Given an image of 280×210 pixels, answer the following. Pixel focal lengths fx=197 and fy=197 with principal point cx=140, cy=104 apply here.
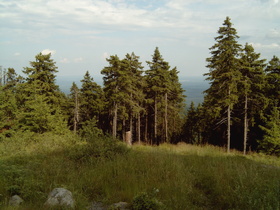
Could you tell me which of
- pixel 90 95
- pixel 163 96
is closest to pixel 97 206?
pixel 163 96

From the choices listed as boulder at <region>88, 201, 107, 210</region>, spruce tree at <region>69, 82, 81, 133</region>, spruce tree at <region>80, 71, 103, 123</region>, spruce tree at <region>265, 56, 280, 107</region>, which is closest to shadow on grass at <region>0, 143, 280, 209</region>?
boulder at <region>88, 201, 107, 210</region>

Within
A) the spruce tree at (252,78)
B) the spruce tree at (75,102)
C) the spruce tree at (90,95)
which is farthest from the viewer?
the spruce tree at (90,95)

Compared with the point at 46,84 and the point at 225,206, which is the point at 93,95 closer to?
the point at 46,84

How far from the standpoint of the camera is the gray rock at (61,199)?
441 centimetres

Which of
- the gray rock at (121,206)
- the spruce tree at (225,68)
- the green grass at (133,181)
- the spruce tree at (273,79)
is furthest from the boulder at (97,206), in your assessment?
the spruce tree at (273,79)

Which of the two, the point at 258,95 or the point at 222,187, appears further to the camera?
the point at 258,95

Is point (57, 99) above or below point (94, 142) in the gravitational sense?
above

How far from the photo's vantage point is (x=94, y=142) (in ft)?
29.1

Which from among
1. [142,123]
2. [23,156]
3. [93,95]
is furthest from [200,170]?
[142,123]

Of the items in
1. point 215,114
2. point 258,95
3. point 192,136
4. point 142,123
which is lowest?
point 192,136

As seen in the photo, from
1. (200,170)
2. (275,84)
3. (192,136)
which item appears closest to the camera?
(200,170)

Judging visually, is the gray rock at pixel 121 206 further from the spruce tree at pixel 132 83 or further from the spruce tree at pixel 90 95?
the spruce tree at pixel 90 95

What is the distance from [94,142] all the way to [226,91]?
14.7m

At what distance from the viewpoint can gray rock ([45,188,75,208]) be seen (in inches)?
174
